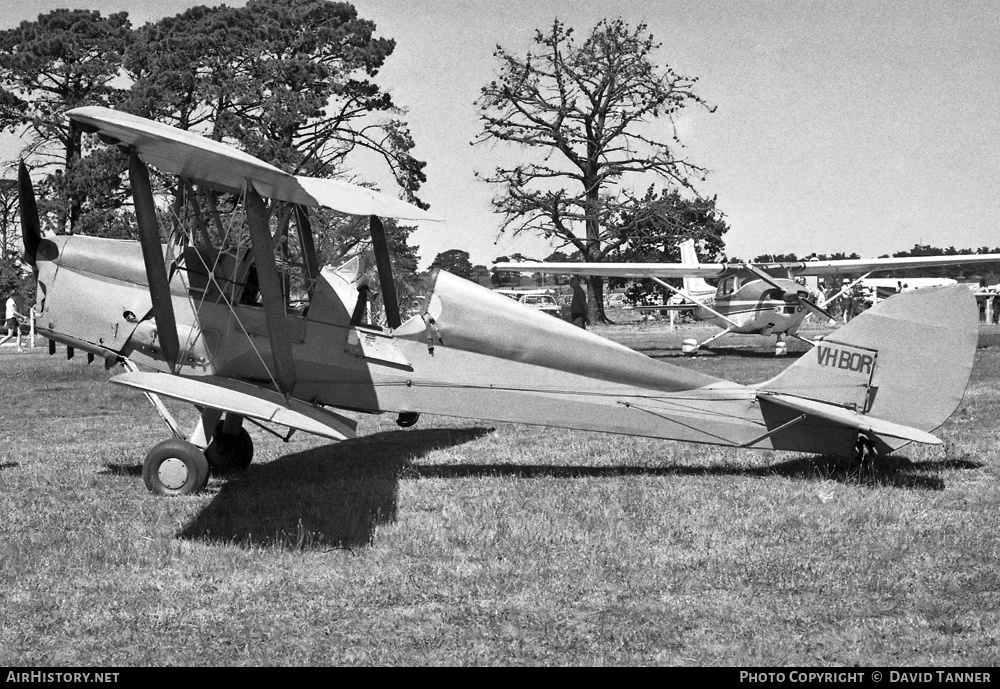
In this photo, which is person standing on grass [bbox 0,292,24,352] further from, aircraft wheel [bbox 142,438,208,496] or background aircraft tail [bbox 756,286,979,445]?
background aircraft tail [bbox 756,286,979,445]

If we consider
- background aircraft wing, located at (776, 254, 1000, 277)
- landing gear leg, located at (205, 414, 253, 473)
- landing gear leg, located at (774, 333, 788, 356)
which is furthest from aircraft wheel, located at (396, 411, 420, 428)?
background aircraft wing, located at (776, 254, 1000, 277)

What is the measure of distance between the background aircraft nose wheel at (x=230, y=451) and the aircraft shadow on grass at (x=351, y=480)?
137 millimetres

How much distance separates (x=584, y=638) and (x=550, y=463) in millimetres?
3857

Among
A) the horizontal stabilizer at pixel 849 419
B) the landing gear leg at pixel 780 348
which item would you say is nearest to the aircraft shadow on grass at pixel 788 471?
the horizontal stabilizer at pixel 849 419

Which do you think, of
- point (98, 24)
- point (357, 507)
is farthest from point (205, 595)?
point (98, 24)

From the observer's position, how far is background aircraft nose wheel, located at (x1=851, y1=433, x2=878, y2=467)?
6.84 meters

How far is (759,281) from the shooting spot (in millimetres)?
21047

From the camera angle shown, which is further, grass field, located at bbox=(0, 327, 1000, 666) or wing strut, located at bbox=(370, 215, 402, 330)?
→ wing strut, located at bbox=(370, 215, 402, 330)

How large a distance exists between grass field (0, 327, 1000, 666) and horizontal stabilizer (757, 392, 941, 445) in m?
0.46

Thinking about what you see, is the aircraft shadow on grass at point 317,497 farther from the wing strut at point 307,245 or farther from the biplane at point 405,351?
the wing strut at point 307,245

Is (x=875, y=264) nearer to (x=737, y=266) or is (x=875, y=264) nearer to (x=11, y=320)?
(x=737, y=266)
